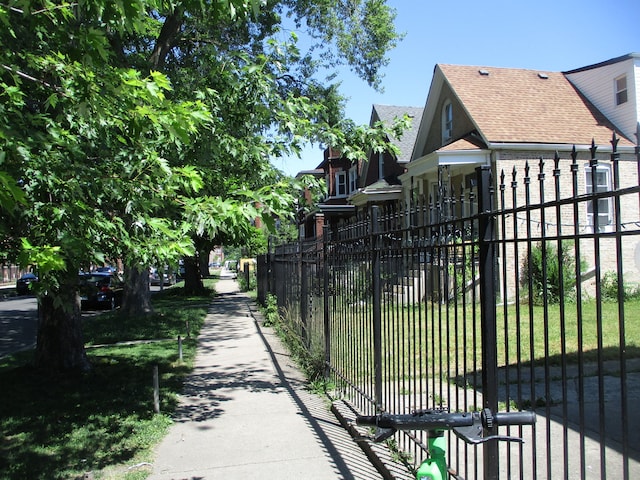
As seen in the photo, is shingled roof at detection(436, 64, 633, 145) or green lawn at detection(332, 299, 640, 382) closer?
green lawn at detection(332, 299, 640, 382)

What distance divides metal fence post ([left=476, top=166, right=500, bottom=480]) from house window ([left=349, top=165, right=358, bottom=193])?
30.9 m

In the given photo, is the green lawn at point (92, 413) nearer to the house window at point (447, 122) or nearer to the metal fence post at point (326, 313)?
the metal fence post at point (326, 313)

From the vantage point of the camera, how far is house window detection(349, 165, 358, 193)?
112ft

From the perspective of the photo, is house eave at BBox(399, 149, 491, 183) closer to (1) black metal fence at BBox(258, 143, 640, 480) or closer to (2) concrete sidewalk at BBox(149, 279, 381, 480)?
(1) black metal fence at BBox(258, 143, 640, 480)

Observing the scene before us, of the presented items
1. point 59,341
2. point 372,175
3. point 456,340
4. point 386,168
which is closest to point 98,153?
point 456,340

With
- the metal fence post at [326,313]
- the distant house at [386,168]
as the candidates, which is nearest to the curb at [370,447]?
the metal fence post at [326,313]

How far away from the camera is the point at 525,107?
17.9 metres

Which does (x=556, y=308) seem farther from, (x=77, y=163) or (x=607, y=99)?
(x=77, y=163)

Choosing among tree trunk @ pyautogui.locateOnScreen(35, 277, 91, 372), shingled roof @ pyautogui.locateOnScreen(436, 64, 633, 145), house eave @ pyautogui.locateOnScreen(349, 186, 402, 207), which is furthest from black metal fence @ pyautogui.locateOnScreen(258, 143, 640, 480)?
house eave @ pyautogui.locateOnScreen(349, 186, 402, 207)

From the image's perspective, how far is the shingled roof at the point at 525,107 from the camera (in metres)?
16.4

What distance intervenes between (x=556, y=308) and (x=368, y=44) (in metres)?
8.68

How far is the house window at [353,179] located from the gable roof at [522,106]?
13.3m

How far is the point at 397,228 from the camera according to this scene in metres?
4.41

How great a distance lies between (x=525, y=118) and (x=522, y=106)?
904 millimetres
